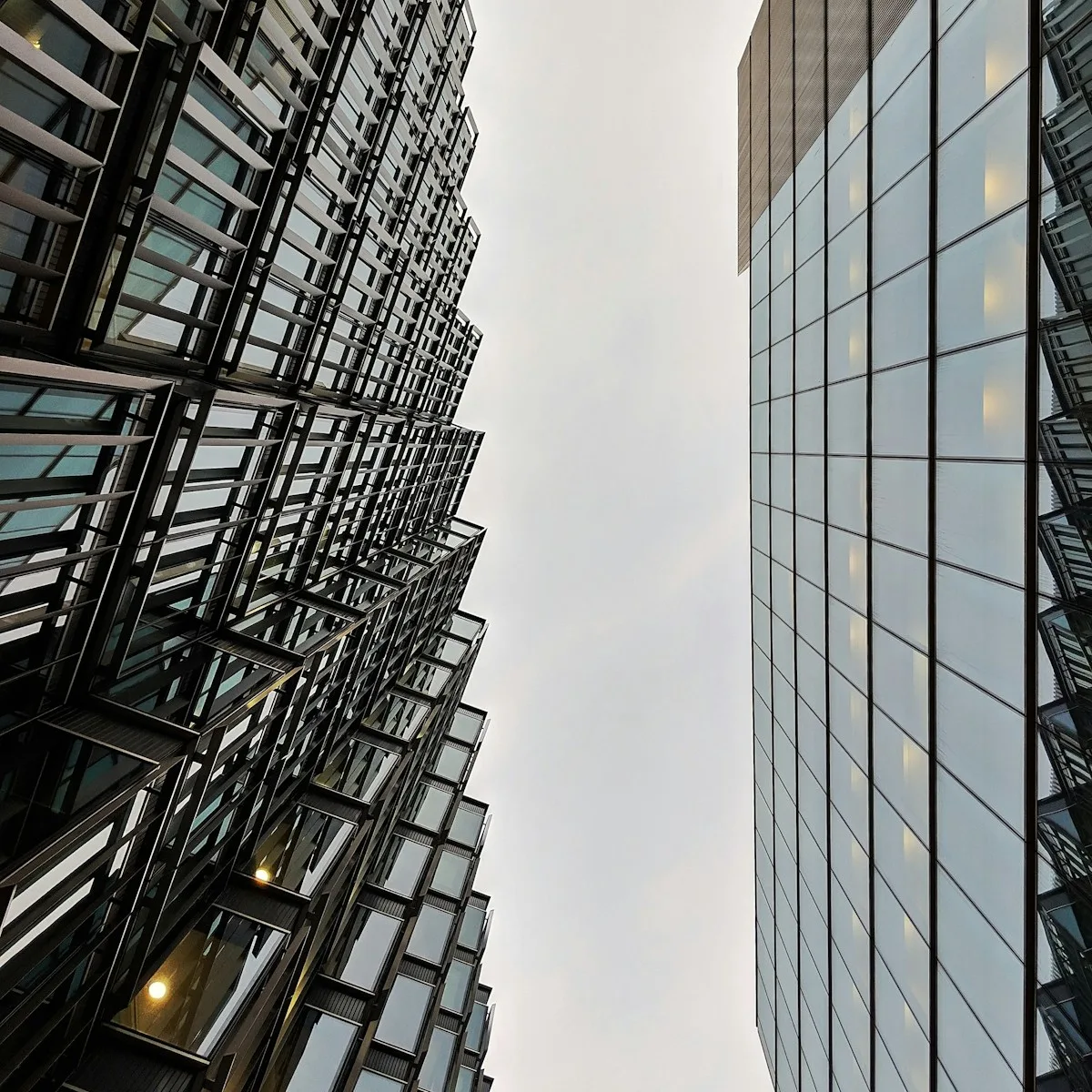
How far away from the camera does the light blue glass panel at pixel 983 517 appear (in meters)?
11.5

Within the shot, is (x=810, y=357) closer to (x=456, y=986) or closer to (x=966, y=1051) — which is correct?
(x=966, y=1051)

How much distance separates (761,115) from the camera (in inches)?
1155

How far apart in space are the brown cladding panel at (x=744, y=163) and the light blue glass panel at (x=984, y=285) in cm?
2120

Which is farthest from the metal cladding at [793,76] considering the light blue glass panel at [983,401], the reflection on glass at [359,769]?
the reflection on glass at [359,769]

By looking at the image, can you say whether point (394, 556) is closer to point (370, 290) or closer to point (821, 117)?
point (370, 290)

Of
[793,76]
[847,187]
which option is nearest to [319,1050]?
[847,187]

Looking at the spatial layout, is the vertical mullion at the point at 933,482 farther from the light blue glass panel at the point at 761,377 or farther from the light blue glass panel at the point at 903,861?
the light blue glass panel at the point at 761,377

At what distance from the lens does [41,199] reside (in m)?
9.13

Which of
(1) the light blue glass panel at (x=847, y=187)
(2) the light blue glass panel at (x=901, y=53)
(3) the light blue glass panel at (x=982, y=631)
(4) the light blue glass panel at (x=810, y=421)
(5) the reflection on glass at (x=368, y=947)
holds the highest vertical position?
(2) the light blue glass panel at (x=901, y=53)

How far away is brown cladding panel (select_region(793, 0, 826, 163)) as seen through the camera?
68.9 feet

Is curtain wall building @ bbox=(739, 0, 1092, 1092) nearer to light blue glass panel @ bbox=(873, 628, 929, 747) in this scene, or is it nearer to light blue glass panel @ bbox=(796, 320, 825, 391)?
light blue glass panel @ bbox=(873, 628, 929, 747)

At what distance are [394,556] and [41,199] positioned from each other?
27.8 metres

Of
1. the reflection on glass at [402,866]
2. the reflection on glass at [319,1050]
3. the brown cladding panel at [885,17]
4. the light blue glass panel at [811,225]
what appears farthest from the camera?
the reflection on glass at [402,866]

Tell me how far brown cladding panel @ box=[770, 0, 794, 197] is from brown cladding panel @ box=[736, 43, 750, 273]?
4.76m
